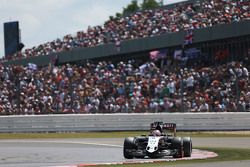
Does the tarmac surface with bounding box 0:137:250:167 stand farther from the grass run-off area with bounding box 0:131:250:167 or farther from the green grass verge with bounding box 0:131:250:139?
the green grass verge with bounding box 0:131:250:139

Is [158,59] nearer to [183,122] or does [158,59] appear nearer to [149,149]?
[183,122]

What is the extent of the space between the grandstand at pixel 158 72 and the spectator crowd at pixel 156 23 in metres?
0.06

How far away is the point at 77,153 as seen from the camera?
21.1 m

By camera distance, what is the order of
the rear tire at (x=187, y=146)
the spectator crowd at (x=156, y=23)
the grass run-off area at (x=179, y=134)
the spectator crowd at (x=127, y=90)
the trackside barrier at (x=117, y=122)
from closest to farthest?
the grass run-off area at (x=179, y=134) < the rear tire at (x=187, y=146) < the spectator crowd at (x=127, y=90) < the trackside barrier at (x=117, y=122) < the spectator crowd at (x=156, y=23)

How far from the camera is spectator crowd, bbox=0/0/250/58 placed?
38594mm

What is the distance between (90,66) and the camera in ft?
139

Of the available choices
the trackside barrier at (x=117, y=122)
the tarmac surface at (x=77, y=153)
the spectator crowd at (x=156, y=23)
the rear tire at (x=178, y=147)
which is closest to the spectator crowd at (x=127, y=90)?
the trackside barrier at (x=117, y=122)

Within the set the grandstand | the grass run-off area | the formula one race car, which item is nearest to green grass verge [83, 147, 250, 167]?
the grass run-off area

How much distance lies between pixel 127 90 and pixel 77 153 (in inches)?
570

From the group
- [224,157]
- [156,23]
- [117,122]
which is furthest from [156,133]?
[156,23]

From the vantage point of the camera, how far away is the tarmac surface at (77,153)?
1728cm

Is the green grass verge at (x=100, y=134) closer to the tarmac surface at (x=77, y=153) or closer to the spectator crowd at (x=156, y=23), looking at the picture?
the tarmac surface at (x=77, y=153)

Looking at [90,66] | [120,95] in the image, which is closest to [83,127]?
[120,95]

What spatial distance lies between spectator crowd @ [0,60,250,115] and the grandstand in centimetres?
4
